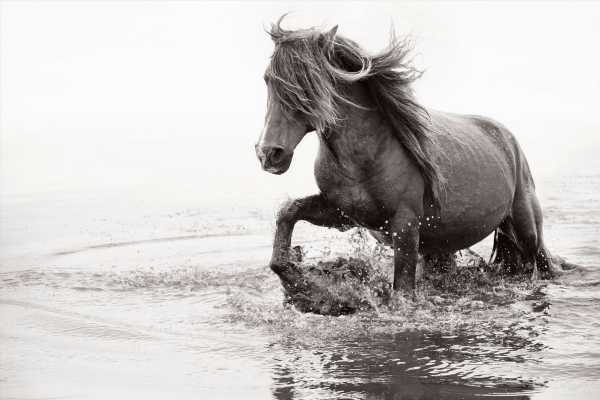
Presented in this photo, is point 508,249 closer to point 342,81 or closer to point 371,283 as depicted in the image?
point 371,283

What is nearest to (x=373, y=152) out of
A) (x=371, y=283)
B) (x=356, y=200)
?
(x=356, y=200)

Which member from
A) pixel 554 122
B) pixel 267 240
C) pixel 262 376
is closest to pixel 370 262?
pixel 262 376

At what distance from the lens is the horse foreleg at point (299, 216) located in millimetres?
6102

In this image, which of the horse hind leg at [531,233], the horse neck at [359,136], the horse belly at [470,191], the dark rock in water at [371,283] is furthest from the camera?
the horse hind leg at [531,233]

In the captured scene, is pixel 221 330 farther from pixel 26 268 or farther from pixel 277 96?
pixel 26 268

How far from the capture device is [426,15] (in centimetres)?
2289

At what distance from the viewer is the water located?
4516 mm

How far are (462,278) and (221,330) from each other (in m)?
2.37

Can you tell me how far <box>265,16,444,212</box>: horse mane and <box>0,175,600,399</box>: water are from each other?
109cm

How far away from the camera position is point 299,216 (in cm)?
616

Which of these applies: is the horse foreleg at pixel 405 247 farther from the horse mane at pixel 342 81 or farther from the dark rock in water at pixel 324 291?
the horse mane at pixel 342 81

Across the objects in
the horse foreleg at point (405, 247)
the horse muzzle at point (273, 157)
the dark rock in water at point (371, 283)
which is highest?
the horse muzzle at point (273, 157)

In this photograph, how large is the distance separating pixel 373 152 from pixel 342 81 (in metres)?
0.49

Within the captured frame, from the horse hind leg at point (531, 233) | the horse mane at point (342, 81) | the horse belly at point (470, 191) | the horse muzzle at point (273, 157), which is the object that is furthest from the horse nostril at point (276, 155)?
the horse hind leg at point (531, 233)
